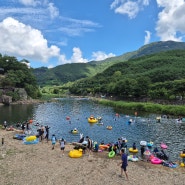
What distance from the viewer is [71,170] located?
2877cm

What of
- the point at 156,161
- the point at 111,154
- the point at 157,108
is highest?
the point at 157,108

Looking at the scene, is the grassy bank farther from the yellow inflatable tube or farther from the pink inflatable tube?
the yellow inflatable tube

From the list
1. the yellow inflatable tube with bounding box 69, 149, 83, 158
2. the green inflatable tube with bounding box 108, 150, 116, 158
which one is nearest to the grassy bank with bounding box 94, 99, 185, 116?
the green inflatable tube with bounding box 108, 150, 116, 158

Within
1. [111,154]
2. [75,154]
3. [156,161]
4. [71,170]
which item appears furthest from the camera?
[111,154]

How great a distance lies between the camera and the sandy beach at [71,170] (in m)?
25.6

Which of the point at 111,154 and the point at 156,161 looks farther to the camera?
the point at 111,154

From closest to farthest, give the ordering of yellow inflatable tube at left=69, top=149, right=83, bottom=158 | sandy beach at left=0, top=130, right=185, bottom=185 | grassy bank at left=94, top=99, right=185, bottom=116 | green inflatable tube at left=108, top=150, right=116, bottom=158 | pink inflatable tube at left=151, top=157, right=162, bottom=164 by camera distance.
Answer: sandy beach at left=0, top=130, right=185, bottom=185 → pink inflatable tube at left=151, top=157, right=162, bottom=164 → yellow inflatable tube at left=69, top=149, right=83, bottom=158 → green inflatable tube at left=108, top=150, right=116, bottom=158 → grassy bank at left=94, top=99, right=185, bottom=116

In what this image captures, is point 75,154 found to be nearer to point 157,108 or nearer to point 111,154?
point 111,154

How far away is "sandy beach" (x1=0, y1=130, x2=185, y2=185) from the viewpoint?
83.9ft

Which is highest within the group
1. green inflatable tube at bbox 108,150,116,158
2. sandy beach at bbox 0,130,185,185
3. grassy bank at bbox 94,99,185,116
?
grassy bank at bbox 94,99,185,116

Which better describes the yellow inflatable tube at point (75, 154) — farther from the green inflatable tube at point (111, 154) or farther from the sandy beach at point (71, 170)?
the green inflatable tube at point (111, 154)

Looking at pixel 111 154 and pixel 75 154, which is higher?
pixel 75 154

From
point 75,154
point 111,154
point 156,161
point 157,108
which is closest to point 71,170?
point 75,154

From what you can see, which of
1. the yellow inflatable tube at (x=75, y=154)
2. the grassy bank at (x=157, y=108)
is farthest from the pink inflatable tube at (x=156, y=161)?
the grassy bank at (x=157, y=108)
